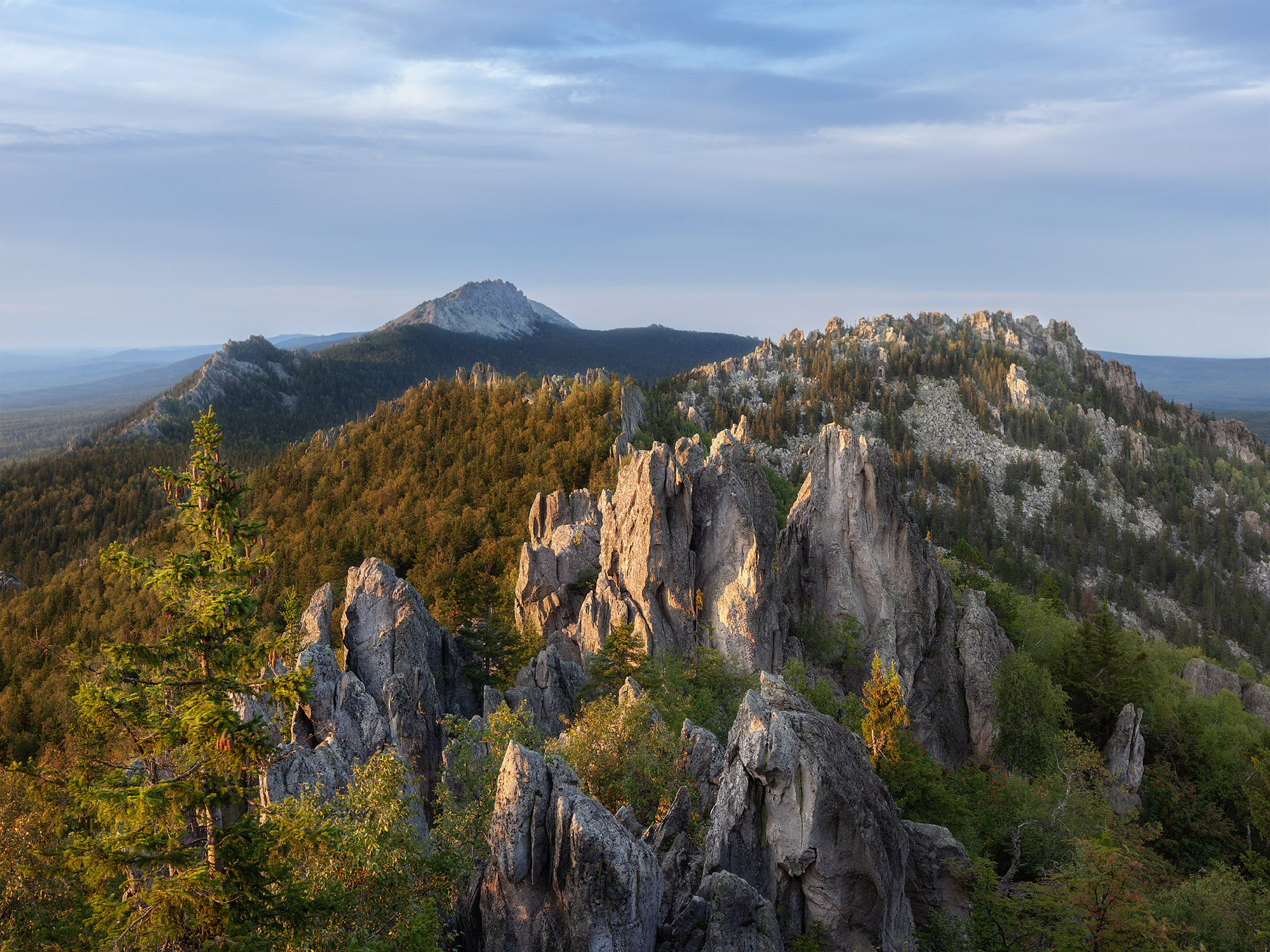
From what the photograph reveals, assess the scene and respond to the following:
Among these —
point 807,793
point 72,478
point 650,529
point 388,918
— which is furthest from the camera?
point 72,478

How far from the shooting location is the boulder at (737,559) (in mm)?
54812

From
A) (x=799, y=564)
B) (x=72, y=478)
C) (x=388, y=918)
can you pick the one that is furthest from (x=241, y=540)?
(x=72, y=478)

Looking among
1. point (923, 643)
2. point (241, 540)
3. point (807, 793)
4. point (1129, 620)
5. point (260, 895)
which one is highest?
point (241, 540)

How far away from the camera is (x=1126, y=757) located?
5478 centimetres

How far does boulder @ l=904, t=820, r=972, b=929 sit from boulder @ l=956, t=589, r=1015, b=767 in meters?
32.0

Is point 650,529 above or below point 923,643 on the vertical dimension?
above

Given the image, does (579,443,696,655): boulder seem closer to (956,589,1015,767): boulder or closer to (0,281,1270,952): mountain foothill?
(0,281,1270,952): mountain foothill

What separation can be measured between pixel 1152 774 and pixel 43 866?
2773 inches

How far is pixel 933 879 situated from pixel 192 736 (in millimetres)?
26920

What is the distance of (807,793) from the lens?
23.9 metres

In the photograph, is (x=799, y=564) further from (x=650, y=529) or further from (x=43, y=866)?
(x=43, y=866)

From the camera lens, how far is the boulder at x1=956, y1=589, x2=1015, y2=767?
5712 cm

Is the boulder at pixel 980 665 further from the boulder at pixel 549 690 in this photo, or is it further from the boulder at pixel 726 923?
the boulder at pixel 726 923

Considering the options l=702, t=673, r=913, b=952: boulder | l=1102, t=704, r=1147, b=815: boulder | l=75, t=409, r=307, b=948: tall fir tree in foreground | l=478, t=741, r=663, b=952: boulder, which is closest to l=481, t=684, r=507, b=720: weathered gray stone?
l=702, t=673, r=913, b=952: boulder
